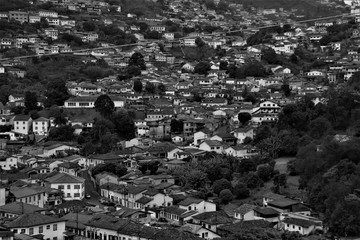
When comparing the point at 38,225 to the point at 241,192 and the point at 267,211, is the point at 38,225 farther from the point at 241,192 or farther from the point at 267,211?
the point at 241,192

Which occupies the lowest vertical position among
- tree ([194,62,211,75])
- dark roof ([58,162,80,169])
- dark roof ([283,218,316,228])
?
dark roof ([58,162,80,169])

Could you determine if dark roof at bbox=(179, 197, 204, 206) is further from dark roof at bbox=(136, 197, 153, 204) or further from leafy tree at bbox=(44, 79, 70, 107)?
leafy tree at bbox=(44, 79, 70, 107)

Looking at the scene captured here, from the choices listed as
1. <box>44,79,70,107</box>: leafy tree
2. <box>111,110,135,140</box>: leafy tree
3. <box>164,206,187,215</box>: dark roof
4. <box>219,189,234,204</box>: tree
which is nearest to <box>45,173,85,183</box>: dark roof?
<box>164,206,187,215</box>: dark roof

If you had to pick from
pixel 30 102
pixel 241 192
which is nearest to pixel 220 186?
pixel 241 192

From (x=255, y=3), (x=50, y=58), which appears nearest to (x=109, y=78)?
(x=50, y=58)

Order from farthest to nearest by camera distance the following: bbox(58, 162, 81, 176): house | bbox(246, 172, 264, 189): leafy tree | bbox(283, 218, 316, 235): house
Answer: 1. bbox(58, 162, 81, 176): house
2. bbox(246, 172, 264, 189): leafy tree
3. bbox(283, 218, 316, 235): house

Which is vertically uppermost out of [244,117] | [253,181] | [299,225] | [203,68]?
[203,68]
